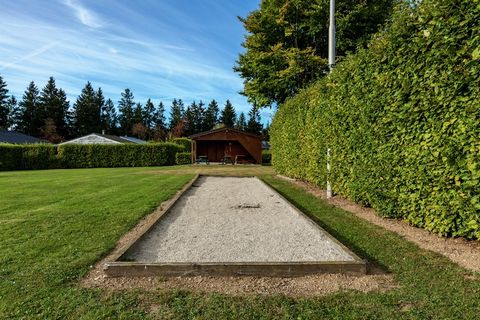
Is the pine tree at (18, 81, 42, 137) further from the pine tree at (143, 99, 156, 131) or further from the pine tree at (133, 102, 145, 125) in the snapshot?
the pine tree at (143, 99, 156, 131)

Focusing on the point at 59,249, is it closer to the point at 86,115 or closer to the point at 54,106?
the point at 54,106

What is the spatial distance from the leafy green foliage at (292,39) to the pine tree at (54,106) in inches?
2018

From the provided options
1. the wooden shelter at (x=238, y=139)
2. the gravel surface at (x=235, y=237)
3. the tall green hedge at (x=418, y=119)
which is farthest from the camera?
the wooden shelter at (x=238, y=139)

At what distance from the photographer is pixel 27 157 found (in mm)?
Answer: 28172

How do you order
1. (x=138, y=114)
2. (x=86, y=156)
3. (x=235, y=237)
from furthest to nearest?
1. (x=138, y=114)
2. (x=86, y=156)
3. (x=235, y=237)

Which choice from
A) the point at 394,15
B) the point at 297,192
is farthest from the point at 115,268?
the point at 297,192

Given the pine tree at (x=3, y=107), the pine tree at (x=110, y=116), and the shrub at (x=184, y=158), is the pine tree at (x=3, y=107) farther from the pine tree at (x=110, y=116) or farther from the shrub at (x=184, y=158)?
the shrub at (x=184, y=158)

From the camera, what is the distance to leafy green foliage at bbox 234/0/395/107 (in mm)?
21406

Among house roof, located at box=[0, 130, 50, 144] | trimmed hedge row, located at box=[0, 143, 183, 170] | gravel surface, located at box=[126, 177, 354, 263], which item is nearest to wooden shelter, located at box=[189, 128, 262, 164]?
trimmed hedge row, located at box=[0, 143, 183, 170]

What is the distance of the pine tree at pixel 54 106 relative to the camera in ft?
214

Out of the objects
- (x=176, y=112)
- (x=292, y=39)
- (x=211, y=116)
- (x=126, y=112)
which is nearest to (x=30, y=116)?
(x=126, y=112)

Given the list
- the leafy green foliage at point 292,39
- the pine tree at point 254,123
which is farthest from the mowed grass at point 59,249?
the pine tree at point 254,123

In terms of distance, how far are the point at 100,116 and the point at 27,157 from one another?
5220 cm

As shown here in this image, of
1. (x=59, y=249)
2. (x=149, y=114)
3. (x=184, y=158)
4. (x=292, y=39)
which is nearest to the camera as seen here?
→ (x=59, y=249)
